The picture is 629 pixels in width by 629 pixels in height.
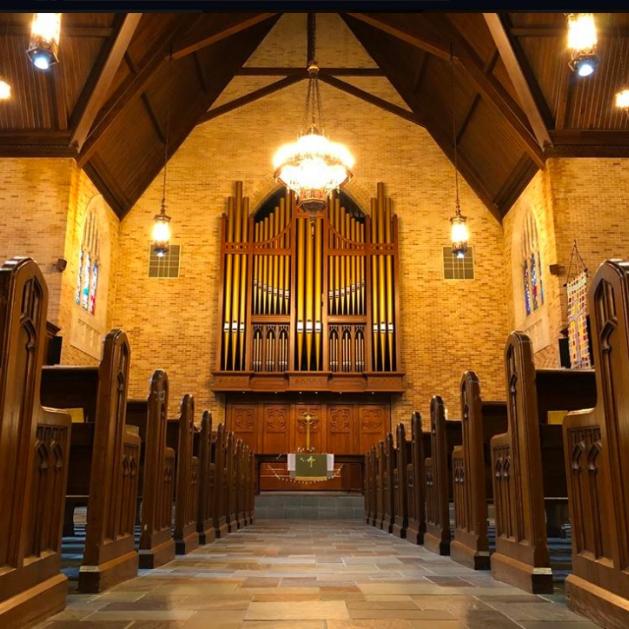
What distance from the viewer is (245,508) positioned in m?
10.1

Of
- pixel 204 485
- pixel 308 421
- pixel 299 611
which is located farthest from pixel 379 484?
pixel 299 611

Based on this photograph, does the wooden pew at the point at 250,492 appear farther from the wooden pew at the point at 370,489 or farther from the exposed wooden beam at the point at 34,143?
the exposed wooden beam at the point at 34,143

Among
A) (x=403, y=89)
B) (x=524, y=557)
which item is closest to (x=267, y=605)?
(x=524, y=557)

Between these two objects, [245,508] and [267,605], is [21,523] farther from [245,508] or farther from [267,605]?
[245,508]

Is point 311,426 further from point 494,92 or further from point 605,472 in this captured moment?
point 605,472

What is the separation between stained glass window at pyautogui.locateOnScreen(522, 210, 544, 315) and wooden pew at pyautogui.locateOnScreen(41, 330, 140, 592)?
10352 mm

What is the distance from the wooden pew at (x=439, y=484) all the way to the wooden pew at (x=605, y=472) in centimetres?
248

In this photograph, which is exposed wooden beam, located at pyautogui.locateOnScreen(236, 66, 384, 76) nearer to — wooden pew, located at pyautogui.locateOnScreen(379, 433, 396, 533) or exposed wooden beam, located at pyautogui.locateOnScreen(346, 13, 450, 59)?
exposed wooden beam, located at pyautogui.locateOnScreen(346, 13, 450, 59)

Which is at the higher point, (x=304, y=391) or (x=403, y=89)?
(x=403, y=89)

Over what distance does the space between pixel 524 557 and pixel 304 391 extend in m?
10.6

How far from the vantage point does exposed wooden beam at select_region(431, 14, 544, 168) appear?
1194cm

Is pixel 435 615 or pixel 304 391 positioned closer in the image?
pixel 435 615

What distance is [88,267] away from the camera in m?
13.6

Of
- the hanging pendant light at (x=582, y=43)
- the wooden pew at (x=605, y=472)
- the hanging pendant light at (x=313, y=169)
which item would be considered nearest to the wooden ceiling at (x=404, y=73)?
the hanging pendant light at (x=313, y=169)
